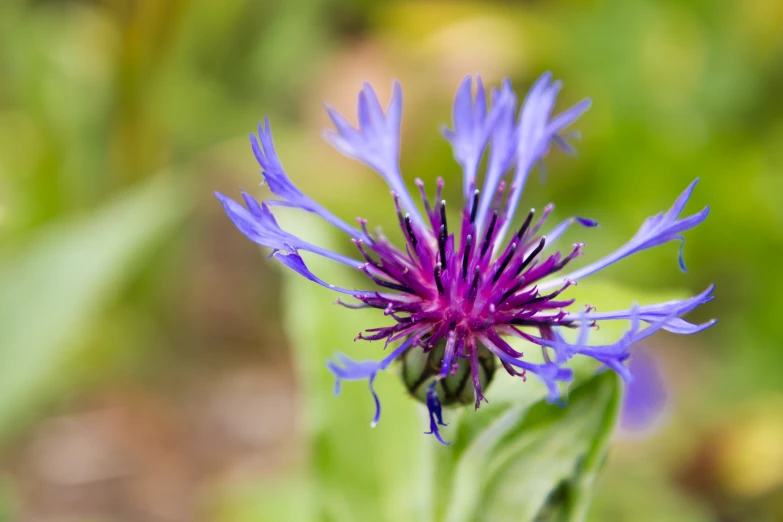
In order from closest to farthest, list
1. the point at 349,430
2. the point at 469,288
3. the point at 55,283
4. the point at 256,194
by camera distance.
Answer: the point at 469,288 → the point at 349,430 → the point at 55,283 → the point at 256,194

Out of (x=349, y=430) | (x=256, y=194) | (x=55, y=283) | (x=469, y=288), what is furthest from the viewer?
(x=256, y=194)

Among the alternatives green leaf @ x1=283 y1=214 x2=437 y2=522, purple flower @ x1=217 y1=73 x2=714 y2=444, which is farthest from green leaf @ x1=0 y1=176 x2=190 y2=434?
purple flower @ x1=217 y1=73 x2=714 y2=444

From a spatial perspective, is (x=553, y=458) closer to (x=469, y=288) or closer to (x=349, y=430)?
(x=469, y=288)

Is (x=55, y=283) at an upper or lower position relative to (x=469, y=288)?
upper

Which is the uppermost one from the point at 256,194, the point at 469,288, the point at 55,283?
the point at 256,194

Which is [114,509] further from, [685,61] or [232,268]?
[685,61]

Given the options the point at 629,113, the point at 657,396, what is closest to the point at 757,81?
the point at 629,113

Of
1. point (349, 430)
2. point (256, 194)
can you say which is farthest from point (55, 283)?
point (256, 194)

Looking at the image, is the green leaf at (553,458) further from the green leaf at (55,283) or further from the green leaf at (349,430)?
the green leaf at (55,283)

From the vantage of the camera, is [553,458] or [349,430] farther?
[349,430]
